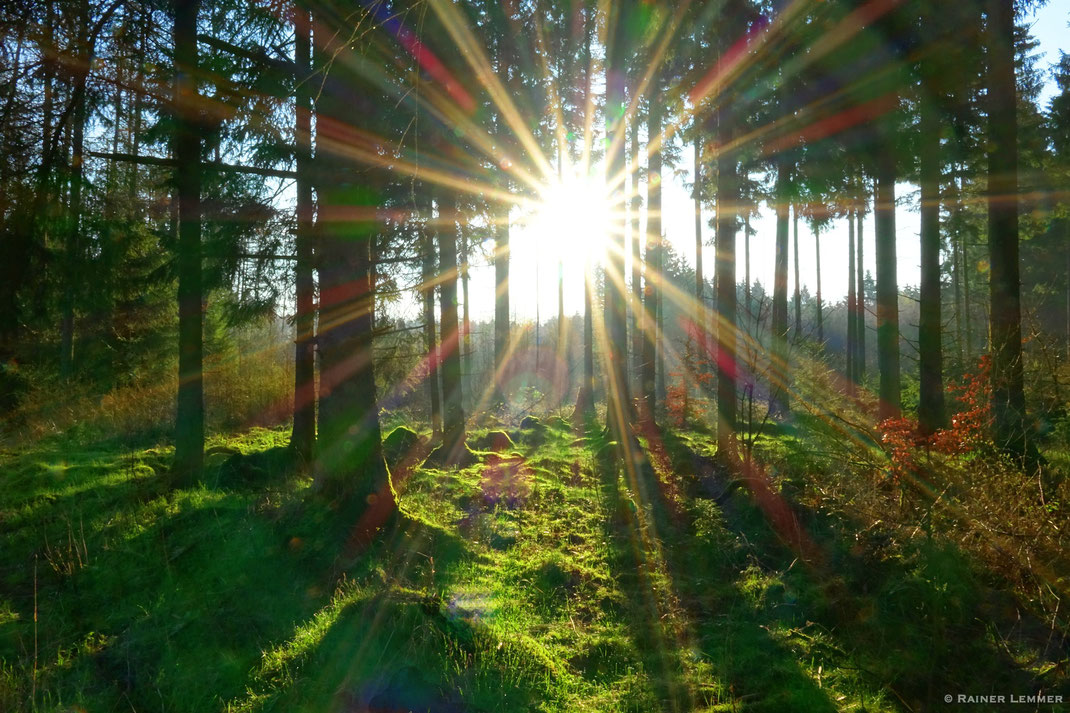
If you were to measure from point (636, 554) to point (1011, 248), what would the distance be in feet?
28.1

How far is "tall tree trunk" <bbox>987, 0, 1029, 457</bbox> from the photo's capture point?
31.0 ft

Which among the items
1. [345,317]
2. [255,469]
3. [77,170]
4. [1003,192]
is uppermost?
[1003,192]

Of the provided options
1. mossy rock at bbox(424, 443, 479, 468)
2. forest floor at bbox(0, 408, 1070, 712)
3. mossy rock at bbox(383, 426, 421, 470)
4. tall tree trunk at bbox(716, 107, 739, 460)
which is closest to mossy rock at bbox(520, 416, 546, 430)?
mossy rock at bbox(424, 443, 479, 468)

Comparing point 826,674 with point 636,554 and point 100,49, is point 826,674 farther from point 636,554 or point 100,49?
point 100,49

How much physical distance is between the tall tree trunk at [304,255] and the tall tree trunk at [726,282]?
24.3 feet

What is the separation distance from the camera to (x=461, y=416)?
43.3ft

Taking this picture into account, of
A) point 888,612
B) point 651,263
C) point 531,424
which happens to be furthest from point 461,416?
point 888,612

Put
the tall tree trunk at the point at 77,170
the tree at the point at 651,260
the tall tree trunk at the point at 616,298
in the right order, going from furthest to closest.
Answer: the tree at the point at 651,260 < the tall tree trunk at the point at 616,298 < the tall tree trunk at the point at 77,170

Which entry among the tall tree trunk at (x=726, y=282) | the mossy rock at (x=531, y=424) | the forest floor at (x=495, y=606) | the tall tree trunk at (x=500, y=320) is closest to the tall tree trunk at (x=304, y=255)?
the forest floor at (x=495, y=606)

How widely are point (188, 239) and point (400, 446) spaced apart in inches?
198

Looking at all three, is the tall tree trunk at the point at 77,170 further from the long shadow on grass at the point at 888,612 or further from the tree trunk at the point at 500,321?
the tree trunk at the point at 500,321

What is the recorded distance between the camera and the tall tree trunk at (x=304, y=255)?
7.62 m

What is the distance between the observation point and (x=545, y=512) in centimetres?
845

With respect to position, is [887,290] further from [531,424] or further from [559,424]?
[531,424]
